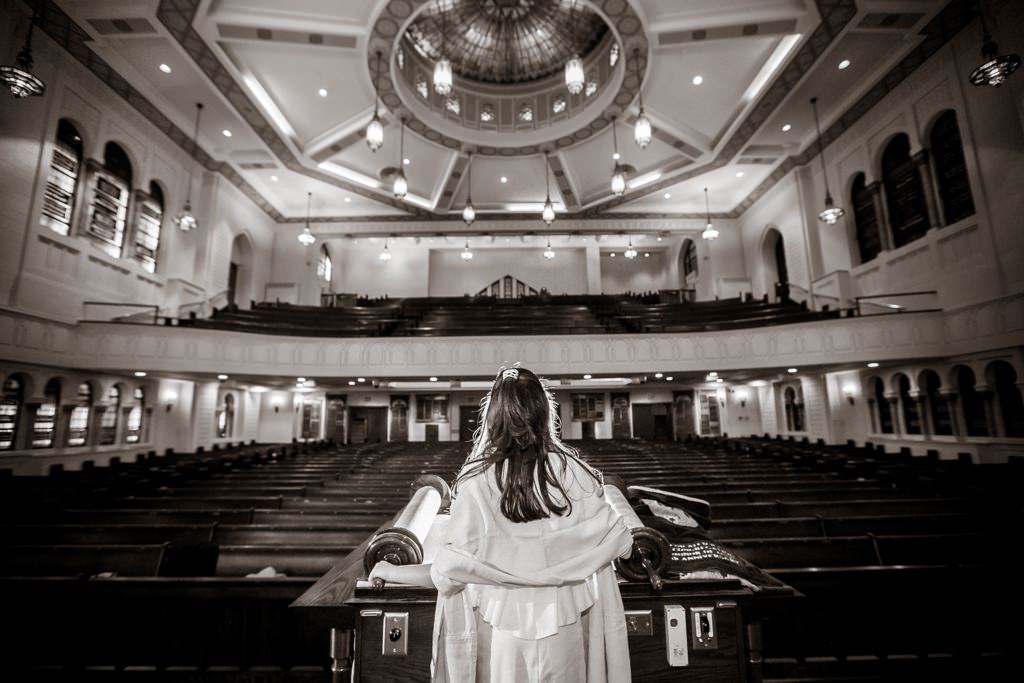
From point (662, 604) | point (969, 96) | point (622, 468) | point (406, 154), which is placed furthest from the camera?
point (406, 154)

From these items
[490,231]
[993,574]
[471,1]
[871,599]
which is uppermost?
[471,1]

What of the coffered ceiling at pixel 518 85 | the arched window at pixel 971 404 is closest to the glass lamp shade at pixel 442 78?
the coffered ceiling at pixel 518 85

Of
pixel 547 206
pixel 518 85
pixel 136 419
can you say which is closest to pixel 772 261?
pixel 547 206

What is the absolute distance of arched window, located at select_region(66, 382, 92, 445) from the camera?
9.60 metres

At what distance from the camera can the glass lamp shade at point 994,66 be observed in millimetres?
5934

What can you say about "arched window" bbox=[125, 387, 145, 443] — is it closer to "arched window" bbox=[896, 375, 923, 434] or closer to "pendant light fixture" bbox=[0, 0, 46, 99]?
"pendant light fixture" bbox=[0, 0, 46, 99]

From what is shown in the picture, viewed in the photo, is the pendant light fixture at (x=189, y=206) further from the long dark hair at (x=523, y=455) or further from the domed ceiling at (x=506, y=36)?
the long dark hair at (x=523, y=455)

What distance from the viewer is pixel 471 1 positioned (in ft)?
41.8

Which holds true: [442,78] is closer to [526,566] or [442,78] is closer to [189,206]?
[189,206]

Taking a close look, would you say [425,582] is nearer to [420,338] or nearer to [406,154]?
[420,338]

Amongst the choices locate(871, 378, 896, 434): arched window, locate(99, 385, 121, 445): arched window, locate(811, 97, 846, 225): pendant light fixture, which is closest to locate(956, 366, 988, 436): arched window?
locate(871, 378, 896, 434): arched window

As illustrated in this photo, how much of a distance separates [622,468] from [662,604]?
18.2 feet

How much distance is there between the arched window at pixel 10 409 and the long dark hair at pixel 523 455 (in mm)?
11412

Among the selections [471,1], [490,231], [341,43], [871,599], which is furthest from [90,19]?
[871,599]
